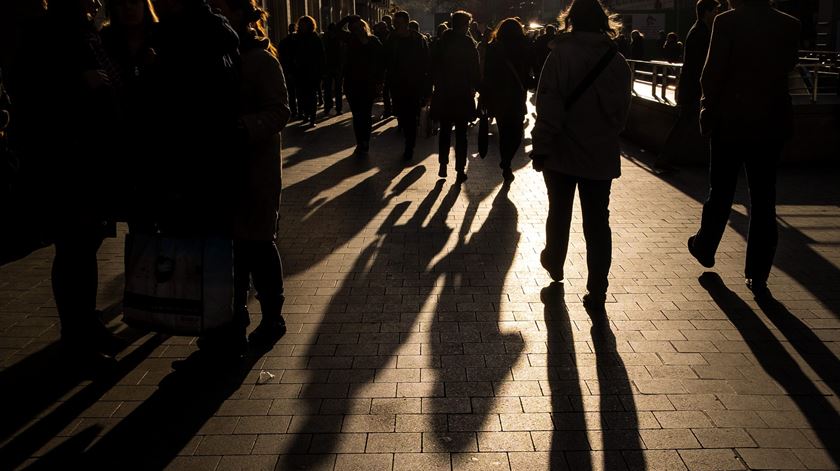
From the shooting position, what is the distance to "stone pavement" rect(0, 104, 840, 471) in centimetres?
369

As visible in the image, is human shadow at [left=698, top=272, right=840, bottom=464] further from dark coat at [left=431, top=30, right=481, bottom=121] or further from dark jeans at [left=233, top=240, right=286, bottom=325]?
dark coat at [left=431, top=30, right=481, bottom=121]

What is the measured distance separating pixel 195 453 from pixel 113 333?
179 cm

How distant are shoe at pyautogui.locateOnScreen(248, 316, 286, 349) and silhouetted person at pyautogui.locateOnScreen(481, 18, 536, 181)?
224 inches

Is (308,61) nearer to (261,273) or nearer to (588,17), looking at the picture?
(588,17)

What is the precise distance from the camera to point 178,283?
4082 millimetres

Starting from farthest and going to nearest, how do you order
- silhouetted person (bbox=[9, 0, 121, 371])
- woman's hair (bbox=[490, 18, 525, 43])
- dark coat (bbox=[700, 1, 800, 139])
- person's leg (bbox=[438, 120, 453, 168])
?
person's leg (bbox=[438, 120, 453, 168]), woman's hair (bbox=[490, 18, 525, 43]), dark coat (bbox=[700, 1, 800, 139]), silhouetted person (bbox=[9, 0, 121, 371])

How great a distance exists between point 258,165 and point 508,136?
20.1ft

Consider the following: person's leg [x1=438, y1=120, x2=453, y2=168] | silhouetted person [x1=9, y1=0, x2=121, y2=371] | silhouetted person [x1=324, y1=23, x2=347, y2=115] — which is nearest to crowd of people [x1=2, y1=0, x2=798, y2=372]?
silhouetted person [x1=9, y1=0, x2=121, y2=371]

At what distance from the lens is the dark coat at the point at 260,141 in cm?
445

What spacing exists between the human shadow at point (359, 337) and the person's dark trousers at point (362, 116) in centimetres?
490

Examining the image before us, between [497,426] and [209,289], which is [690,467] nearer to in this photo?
[497,426]

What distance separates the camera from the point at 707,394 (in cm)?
421

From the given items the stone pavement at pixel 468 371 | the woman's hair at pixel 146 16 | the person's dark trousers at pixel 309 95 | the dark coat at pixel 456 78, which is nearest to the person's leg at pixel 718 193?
the stone pavement at pixel 468 371

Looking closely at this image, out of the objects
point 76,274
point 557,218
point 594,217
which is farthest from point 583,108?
point 76,274
